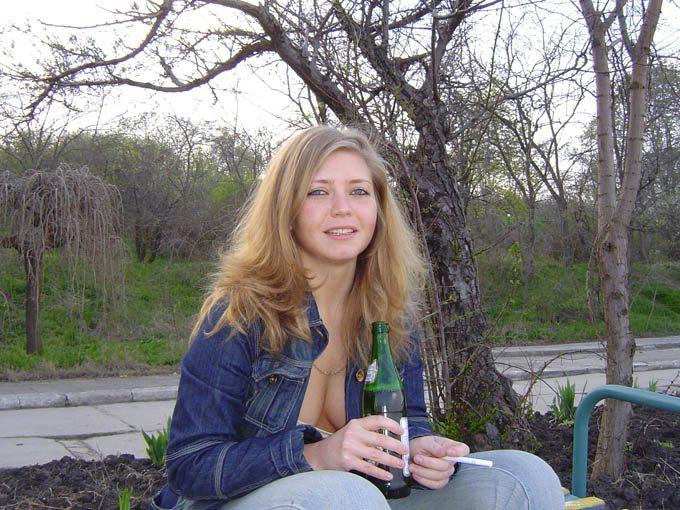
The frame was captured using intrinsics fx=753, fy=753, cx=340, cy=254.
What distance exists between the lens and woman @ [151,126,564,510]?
181 cm

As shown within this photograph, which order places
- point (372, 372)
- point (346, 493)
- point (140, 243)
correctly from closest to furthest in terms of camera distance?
point (346, 493) < point (372, 372) < point (140, 243)

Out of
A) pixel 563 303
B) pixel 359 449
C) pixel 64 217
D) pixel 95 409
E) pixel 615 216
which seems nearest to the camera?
pixel 359 449

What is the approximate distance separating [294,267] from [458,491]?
0.78 m

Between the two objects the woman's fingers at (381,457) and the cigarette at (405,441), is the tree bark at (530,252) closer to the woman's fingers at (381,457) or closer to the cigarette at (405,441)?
the cigarette at (405,441)

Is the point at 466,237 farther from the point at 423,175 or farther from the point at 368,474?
the point at 368,474

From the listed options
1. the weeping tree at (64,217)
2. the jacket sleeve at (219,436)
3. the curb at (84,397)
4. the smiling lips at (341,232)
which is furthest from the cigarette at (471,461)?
the weeping tree at (64,217)

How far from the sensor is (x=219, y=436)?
1.85m

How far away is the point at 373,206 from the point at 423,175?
1537 millimetres

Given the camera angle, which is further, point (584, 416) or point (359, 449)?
point (584, 416)

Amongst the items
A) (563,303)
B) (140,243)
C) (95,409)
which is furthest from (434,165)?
(563,303)

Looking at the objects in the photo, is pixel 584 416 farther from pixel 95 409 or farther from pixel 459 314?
pixel 95 409

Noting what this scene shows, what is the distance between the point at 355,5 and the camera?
386 centimetres

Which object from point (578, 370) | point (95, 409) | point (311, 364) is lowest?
point (95, 409)

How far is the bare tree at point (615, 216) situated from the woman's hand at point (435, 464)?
1903 mm
